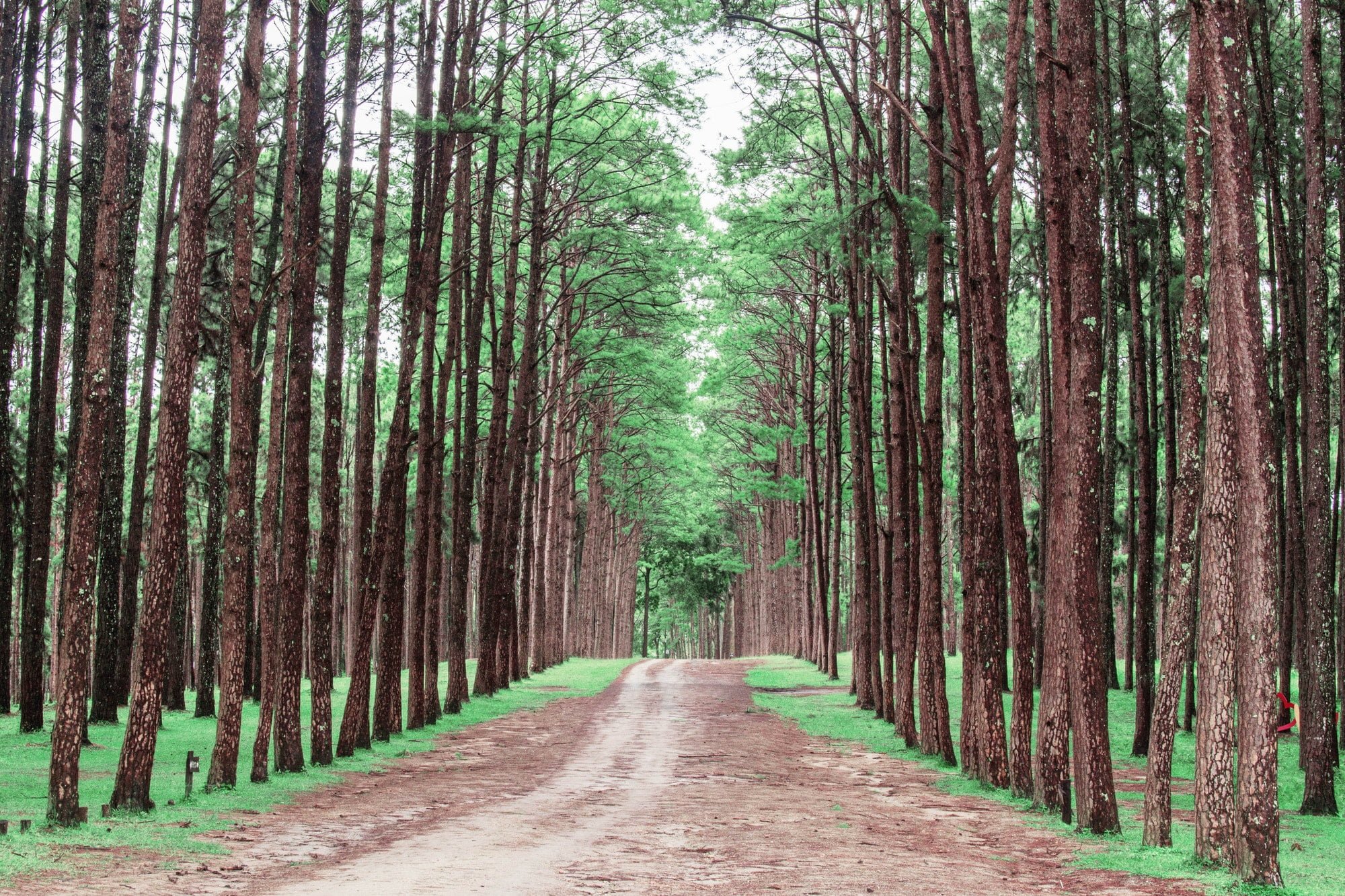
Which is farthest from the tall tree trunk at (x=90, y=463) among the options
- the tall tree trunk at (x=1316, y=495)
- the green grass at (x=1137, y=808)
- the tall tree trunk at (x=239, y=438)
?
the tall tree trunk at (x=1316, y=495)

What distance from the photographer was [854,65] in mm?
20000

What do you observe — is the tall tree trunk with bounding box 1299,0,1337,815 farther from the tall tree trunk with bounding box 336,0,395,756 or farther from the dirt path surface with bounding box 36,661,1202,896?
the tall tree trunk with bounding box 336,0,395,756

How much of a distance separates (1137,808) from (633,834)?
615cm

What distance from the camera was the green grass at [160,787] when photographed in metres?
8.29

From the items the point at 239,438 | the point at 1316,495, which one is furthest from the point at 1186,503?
the point at 239,438

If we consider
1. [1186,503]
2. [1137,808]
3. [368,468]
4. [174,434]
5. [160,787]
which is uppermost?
[368,468]

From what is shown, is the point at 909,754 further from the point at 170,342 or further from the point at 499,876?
the point at 170,342

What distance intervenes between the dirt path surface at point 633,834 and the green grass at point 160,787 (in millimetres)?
369

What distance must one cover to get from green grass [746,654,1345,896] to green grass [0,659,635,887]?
6720 mm

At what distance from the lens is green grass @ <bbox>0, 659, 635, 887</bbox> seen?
829 cm

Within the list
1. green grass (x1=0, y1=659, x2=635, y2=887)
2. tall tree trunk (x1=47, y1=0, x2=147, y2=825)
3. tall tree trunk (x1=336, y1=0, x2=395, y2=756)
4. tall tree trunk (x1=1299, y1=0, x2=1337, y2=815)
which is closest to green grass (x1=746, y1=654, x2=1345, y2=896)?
tall tree trunk (x1=1299, y1=0, x2=1337, y2=815)

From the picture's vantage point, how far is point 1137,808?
12.5 metres

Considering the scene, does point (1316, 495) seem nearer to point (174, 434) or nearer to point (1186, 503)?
Result: point (1186, 503)

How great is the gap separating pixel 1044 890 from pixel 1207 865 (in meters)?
1.45
